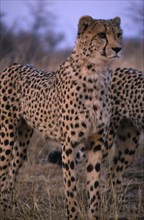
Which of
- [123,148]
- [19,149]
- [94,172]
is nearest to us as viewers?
[94,172]

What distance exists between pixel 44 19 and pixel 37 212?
39.4 ft

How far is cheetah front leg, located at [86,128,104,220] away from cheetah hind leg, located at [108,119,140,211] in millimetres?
1195

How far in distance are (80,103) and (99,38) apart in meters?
0.45

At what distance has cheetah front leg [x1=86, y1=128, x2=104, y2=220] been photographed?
4863 millimetres

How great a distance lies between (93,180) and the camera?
492cm

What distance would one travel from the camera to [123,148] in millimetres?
6230

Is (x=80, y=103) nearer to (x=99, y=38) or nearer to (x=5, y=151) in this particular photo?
(x=99, y=38)

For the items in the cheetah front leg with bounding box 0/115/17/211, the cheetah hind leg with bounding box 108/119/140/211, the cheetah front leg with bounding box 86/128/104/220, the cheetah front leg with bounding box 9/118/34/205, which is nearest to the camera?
the cheetah front leg with bounding box 86/128/104/220

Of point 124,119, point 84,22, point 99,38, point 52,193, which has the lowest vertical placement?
point 52,193

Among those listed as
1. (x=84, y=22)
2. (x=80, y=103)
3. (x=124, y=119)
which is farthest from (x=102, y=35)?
(x=124, y=119)

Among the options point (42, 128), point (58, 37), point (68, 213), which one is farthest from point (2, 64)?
point (58, 37)

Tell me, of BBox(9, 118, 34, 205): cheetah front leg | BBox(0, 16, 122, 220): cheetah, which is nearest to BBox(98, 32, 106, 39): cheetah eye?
BBox(0, 16, 122, 220): cheetah

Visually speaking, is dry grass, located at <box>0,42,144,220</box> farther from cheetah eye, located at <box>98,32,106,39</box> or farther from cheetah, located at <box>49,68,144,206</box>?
cheetah eye, located at <box>98,32,106,39</box>

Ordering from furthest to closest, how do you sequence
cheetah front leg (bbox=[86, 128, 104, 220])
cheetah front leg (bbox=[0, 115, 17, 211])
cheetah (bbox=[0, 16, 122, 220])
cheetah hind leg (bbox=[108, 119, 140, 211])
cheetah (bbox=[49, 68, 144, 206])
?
cheetah hind leg (bbox=[108, 119, 140, 211]) < cheetah (bbox=[49, 68, 144, 206]) < cheetah front leg (bbox=[0, 115, 17, 211]) < cheetah front leg (bbox=[86, 128, 104, 220]) < cheetah (bbox=[0, 16, 122, 220])
